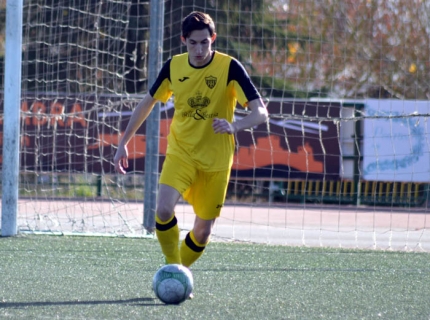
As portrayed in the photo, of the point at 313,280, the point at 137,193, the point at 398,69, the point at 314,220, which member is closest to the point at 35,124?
the point at 137,193

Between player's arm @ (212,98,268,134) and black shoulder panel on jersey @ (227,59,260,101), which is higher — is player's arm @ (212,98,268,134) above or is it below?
below

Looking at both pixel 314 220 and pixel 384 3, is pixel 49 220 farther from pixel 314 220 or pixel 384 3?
pixel 384 3

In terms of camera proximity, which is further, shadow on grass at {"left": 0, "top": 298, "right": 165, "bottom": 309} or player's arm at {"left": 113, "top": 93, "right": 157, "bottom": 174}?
player's arm at {"left": 113, "top": 93, "right": 157, "bottom": 174}

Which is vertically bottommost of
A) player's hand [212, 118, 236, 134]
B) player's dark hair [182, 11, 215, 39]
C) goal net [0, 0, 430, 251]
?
goal net [0, 0, 430, 251]

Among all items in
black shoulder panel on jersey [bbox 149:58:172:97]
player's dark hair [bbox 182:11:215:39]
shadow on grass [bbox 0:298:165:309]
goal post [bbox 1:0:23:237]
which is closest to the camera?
shadow on grass [bbox 0:298:165:309]

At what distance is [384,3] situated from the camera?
17000 mm

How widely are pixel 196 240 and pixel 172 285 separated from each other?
0.66m

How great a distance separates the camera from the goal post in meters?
9.02

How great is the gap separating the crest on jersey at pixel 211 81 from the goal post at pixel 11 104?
437 cm

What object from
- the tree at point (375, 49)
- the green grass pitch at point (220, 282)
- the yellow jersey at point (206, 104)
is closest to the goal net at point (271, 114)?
the tree at point (375, 49)

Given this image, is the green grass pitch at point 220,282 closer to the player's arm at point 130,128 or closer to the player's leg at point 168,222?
the player's leg at point 168,222

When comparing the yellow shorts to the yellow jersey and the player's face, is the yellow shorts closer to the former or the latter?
the yellow jersey

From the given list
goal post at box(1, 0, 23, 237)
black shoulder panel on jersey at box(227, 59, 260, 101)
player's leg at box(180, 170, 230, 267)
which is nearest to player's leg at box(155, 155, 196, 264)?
player's leg at box(180, 170, 230, 267)

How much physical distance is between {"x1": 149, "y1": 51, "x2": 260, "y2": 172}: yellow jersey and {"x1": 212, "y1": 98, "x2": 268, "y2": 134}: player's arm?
82mm
